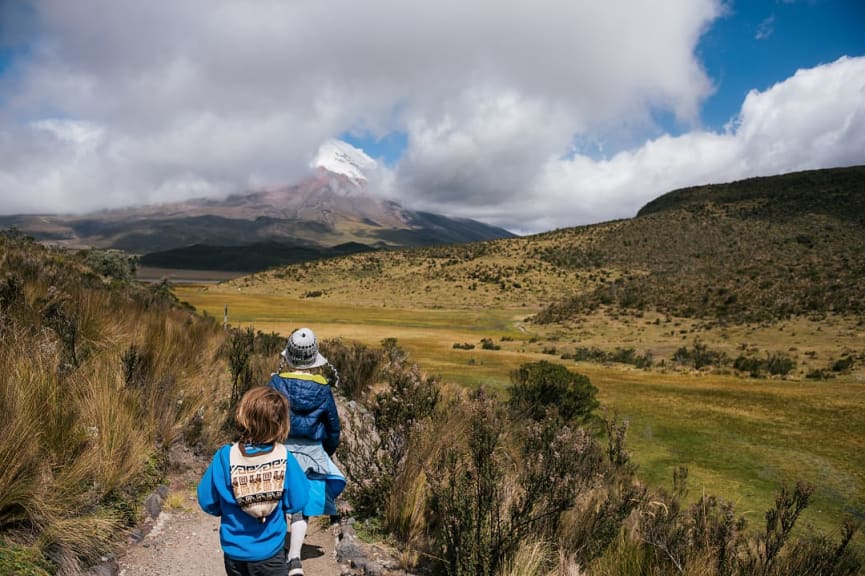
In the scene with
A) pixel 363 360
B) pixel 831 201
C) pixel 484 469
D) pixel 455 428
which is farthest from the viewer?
pixel 831 201

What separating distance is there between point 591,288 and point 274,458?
6095 cm

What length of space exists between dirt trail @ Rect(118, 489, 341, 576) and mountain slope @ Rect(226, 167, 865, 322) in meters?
35.1

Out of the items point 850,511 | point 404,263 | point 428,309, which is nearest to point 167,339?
point 850,511

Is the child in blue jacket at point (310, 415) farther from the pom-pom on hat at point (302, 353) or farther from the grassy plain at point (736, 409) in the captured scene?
the grassy plain at point (736, 409)

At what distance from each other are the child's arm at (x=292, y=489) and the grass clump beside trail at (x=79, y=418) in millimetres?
1572

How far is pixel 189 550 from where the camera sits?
4238 mm

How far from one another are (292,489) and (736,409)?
1315cm

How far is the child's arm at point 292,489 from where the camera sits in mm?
3127

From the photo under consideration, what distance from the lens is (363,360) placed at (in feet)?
36.1

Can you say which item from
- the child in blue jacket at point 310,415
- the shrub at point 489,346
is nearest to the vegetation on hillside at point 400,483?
the child in blue jacket at point 310,415

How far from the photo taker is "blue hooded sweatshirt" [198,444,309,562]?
3.03 metres

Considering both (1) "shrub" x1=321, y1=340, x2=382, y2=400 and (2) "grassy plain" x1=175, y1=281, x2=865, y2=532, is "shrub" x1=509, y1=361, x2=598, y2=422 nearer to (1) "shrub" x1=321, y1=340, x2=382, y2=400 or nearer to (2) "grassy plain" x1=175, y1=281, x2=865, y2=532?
(2) "grassy plain" x1=175, y1=281, x2=865, y2=532

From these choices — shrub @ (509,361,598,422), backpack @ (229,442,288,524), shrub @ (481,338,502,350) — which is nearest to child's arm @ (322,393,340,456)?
backpack @ (229,442,288,524)

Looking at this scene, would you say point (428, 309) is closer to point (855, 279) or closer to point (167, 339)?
point (855, 279)
